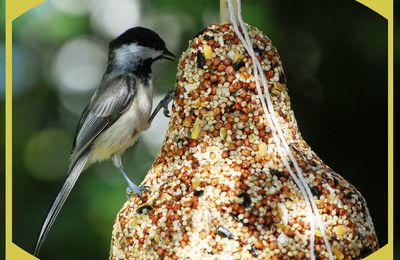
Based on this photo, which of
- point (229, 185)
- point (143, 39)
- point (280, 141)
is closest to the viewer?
point (229, 185)

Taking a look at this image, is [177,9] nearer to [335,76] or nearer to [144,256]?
[335,76]

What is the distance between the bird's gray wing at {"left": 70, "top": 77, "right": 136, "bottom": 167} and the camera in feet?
10.9

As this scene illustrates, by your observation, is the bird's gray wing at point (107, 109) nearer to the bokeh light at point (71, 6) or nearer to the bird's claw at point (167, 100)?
the bird's claw at point (167, 100)

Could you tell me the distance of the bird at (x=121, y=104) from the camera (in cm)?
331

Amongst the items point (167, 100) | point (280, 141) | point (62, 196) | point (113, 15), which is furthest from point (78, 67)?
point (280, 141)

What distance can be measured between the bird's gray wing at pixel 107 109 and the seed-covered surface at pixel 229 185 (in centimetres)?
61

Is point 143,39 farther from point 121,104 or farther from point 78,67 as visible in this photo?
point 78,67

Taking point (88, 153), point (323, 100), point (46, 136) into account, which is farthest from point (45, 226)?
point (323, 100)

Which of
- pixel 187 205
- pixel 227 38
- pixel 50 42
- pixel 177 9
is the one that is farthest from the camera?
pixel 50 42

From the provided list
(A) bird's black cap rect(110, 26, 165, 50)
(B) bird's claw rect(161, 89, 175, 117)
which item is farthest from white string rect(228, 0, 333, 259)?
(A) bird's black cap rect(110, 26, 165, 50)

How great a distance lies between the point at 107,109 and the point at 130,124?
122 mm

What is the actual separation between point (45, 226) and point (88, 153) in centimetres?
43

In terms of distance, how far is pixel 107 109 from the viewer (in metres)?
3.35

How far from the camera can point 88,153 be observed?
335 centimetres
